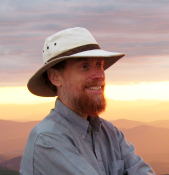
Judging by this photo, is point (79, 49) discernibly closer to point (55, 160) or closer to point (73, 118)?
point (73, 118)

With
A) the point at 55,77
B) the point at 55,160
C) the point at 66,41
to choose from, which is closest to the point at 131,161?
the point at 55,160

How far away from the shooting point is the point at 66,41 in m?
5.53

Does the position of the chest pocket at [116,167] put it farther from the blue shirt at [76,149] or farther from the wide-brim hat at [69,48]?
the wide-brim hat at [69,48]

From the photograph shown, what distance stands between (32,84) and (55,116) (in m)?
0.66

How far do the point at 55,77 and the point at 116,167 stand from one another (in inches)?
43.7

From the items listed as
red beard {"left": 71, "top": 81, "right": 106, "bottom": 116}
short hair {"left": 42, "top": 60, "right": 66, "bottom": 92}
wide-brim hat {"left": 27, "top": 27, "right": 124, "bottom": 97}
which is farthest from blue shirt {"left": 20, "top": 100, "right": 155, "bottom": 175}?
wide-brim hat {"left": 27, "top": 27, "right": 124, "bottom": 97}

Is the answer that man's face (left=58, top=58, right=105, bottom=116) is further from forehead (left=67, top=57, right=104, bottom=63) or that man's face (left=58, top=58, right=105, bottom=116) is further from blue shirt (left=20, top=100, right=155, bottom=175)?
blue shirt (left=20, top=100, right=155, bottom=175)

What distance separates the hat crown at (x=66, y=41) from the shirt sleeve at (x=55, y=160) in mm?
875

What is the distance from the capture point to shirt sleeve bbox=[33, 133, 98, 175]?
5.12 metres

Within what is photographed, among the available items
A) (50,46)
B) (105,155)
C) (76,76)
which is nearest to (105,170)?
(105,155)

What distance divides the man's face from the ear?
0.09 metres

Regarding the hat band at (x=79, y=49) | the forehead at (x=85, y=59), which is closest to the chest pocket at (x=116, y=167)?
the forehead at (x=85, y=59)

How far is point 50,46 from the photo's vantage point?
563 centimetres

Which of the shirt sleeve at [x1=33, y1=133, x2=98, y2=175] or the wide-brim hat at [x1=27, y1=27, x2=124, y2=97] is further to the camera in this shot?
the wide-brim hat at [x1=27, y1=27, x2=124, y2=97]
